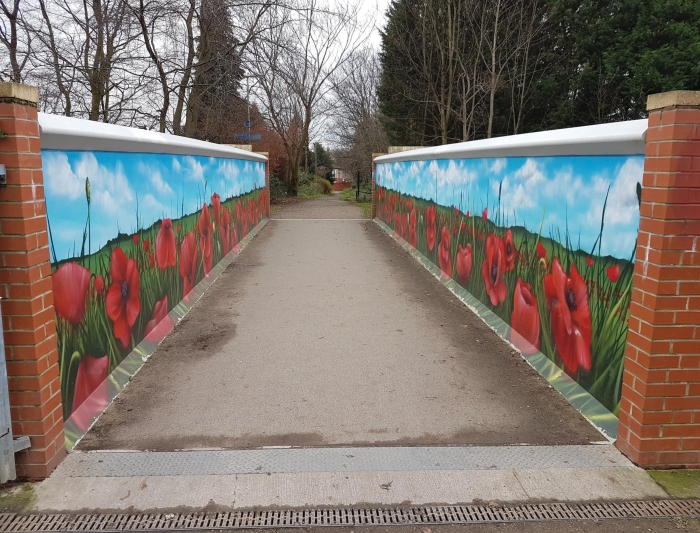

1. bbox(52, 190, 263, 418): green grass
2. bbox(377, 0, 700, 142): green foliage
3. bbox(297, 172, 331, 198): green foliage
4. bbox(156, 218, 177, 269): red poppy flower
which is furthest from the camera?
bbox(297, 172, 331, 198): green foliage

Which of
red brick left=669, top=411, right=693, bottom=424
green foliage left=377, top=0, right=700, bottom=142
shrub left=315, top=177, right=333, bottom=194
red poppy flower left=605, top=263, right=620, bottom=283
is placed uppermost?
green foliage left=377, top=0, right=700, bottom=142

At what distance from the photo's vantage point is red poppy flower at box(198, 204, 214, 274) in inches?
302

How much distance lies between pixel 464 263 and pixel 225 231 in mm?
4267

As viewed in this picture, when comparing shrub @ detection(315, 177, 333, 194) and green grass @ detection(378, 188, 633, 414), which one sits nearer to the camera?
green grass @ detection(378, 188, 633, 414)

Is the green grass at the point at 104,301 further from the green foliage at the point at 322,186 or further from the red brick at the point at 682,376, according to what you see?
the green foliage at the point at 322,186

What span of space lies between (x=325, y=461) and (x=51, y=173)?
7.42 ft

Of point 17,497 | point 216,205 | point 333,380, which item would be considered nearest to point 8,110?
point 17,497

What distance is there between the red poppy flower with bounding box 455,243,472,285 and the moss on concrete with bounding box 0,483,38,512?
16.7 feet

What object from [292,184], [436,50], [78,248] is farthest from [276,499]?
[292,184]

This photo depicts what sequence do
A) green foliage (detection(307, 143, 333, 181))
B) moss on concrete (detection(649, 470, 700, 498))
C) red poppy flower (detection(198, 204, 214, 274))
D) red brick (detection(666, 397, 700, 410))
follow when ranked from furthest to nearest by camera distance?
1. green foliage (detection(307, 143, 333, 181))
2. red poppy flower (detection(198, 204, 214, 274))
3. red brick (detection(666, 397, 700, 410))
4. moss on concrete (detection(649, 470, 700, 498))

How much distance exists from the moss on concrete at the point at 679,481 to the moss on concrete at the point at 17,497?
10.4 feet

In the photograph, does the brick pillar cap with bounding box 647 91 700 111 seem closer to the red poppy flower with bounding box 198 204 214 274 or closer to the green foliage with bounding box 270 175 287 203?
the red poppy flower with bounding box 198 204 214 274

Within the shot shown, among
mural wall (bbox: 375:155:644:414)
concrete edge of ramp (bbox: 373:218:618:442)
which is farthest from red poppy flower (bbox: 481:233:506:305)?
concrete edge of ramp (bbox: 373:218:618:442)

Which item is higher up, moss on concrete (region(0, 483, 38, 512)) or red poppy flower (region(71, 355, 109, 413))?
red poppy flower (region(71, 355, 109, 413))
